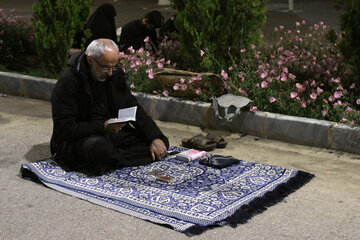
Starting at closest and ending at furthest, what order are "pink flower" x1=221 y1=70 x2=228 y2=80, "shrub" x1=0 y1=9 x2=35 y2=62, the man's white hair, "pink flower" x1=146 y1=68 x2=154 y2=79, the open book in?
1. the open book
2. the man's white hair
3. "pink flower" x1=221 y1=70 x2=228 y2=80
4. "pink flower" x1=146 y1=68 x2=154 y2=79
5. "shrub" x1=0 y1=9 x2=35 y2=62

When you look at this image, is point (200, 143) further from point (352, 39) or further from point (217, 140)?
point (352, 39)

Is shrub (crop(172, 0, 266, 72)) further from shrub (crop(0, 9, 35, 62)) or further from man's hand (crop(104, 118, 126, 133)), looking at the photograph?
shrub (crop(0, 9, 35, 62))

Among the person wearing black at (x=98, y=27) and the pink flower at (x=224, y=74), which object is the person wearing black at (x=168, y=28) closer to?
the person wearing black at (x=98, y=27)

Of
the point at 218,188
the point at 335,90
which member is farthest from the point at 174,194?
the point at 335,90

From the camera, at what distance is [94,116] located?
6523mm

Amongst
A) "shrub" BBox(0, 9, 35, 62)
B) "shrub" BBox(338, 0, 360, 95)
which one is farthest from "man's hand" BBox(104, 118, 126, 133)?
"shrub" BBox(0, 9, 35, 62)

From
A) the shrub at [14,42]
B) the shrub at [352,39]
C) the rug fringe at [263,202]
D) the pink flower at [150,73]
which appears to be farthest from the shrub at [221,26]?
the shrub at [14,42]

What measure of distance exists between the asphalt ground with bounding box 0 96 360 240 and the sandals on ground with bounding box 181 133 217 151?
9 cm

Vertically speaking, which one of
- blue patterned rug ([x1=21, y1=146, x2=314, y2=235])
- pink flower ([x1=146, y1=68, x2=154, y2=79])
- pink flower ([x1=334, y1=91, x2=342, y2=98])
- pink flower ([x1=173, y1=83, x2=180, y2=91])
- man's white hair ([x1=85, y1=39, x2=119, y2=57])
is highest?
man's white hair ([x1=85, y1=39, x2=119, y2=57])

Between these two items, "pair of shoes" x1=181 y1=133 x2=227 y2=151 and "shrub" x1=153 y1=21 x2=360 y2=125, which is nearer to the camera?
"pair of shoes" x1=181 y1=133 x2=227 y2=151

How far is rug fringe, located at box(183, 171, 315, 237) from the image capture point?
5.06 meters

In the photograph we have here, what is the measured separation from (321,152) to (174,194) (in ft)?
6.72

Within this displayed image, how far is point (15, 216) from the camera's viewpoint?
536 cm

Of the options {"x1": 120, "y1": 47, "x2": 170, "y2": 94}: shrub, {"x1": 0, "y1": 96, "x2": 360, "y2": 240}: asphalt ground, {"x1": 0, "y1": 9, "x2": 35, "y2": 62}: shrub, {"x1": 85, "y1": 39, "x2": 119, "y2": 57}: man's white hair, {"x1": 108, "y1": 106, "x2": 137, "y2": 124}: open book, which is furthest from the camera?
{"x1": 0, "y1": 9, "x2": 35, "y2": 62}: shrub
